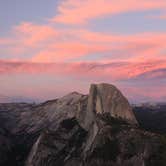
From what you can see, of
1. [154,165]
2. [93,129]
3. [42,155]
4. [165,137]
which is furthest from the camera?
[42,155]

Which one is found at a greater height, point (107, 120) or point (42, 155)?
point (107, 120)

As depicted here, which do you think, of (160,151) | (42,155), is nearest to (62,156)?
(42,155)

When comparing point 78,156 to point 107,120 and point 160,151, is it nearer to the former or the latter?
point 107,120

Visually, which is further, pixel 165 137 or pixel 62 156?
pixel 62 156

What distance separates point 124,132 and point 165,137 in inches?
628

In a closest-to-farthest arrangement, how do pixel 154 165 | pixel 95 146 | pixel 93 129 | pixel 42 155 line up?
pixel 154 165, pixel 95 146, pixel 93 129, pixel 42 155

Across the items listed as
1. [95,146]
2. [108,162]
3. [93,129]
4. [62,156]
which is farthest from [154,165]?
[62,156]

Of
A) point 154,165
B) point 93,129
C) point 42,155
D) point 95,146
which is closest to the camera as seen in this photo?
point 154,165

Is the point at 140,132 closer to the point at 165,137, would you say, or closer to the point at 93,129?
the point at 165,137

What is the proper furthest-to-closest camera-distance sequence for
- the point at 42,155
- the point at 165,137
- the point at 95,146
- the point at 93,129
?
1. the point at 42,155
2. the point at 93,129
3. the point at 95,146
4. the point at 165,137

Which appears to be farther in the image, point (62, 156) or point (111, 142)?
point (62, 156)

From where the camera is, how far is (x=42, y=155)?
199625mm

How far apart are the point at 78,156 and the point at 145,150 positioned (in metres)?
33.0

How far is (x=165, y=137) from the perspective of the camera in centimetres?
16075
